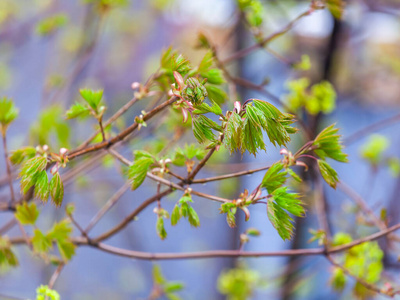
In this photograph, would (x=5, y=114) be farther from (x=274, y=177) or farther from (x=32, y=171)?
(x=274, y=177)

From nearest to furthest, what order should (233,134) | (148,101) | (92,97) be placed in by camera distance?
(233,134) → (92,97) → (148,101)

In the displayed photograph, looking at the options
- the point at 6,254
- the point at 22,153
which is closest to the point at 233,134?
the point at 22,153

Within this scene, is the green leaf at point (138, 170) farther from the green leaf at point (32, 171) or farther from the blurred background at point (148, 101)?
the blurred background at point (148, 101)

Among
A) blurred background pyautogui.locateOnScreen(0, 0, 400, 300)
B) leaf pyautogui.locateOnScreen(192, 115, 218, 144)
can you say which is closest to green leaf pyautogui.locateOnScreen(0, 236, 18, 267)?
leaf pyautogui.locateOnScreen(192, 115, 218, 144)

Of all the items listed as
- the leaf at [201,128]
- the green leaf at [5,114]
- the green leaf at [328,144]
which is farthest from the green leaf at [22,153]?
the green leaf at [328,144]

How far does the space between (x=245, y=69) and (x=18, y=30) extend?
3.56 ft

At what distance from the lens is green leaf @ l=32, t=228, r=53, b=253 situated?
57 cm

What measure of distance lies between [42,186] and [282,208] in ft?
0.89

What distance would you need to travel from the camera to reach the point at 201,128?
41 cm

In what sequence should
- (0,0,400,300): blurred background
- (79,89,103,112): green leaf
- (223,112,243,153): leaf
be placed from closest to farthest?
(223,112,243,153): leaf, (79,89,103,112): green leaf, (0,0,400,300): blurred background

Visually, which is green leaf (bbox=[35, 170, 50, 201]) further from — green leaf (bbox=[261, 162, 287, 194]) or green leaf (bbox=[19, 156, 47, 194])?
green leaf (bbox=[261, 162, 287, 194])

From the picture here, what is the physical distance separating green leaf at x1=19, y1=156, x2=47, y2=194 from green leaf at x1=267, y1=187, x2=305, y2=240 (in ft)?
0.86

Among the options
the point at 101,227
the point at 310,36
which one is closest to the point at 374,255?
the point at 310,36

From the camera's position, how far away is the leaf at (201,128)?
41cm
